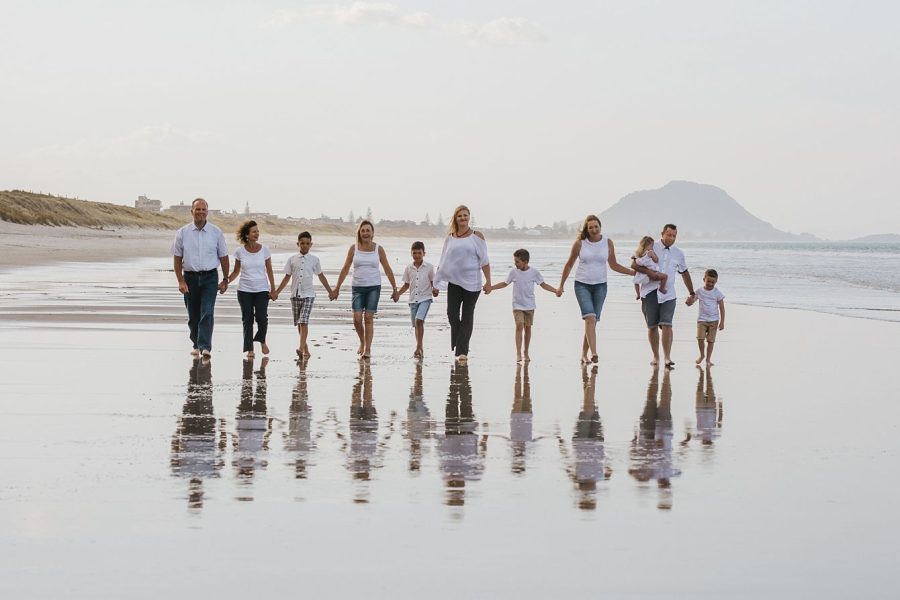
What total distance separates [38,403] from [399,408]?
2878mm

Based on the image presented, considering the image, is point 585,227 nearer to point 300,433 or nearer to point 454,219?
point 454,219

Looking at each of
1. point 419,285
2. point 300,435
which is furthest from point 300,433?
point 419,285

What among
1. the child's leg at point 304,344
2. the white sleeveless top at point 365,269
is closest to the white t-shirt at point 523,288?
the white sleeveless top at point 365,269

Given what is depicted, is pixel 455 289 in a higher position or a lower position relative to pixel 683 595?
higher

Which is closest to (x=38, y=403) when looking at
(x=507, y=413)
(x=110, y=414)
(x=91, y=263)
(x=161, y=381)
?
(x=110, y=414)

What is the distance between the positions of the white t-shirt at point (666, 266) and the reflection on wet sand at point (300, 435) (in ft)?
16.1

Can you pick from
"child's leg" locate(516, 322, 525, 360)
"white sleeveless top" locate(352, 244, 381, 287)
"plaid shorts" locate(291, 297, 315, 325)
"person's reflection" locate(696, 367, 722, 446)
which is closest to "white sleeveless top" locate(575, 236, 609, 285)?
"child's leg" locate(516, 322, 525, 360)

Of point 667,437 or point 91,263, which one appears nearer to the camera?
point 667,437

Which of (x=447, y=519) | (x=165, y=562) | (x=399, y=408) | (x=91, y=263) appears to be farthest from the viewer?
(x=91, y=263)

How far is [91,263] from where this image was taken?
40156 millimetres

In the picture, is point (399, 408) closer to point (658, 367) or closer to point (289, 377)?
point (289, 377)

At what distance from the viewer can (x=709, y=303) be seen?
1403cm

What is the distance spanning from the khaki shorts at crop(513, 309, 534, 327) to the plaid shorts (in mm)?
2462

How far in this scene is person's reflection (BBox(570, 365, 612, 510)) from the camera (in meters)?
6.49
